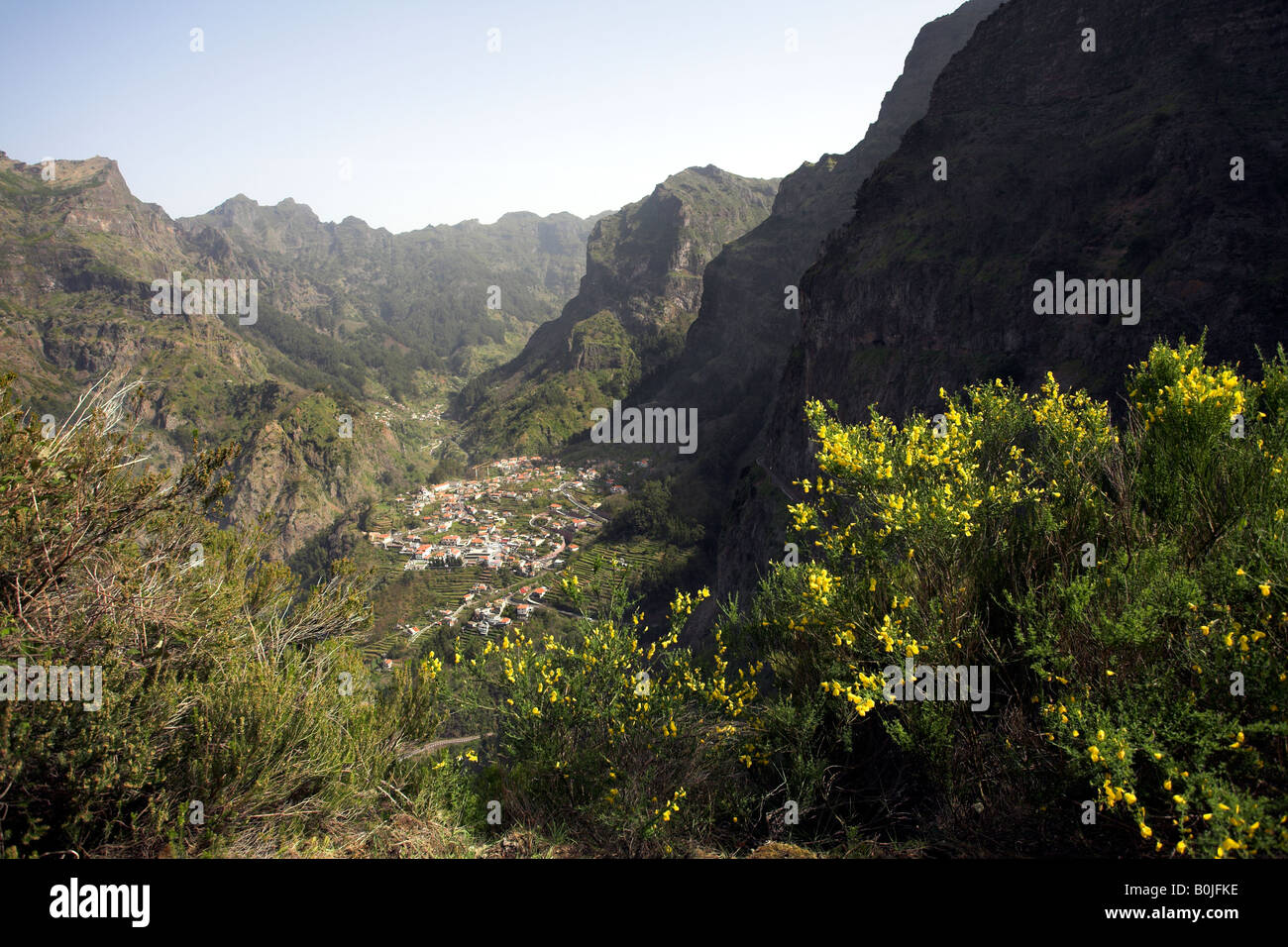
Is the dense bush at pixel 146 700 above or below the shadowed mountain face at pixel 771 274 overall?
below

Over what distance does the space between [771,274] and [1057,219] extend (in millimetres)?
79874

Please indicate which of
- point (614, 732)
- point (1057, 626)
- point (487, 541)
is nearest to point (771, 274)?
point (487, 541)

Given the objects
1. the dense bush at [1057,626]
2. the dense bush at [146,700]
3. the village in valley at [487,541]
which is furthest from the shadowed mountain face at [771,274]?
the dense bush at [146,700]

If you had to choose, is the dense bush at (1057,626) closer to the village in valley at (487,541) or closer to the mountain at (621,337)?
the village in valley at (487,541)

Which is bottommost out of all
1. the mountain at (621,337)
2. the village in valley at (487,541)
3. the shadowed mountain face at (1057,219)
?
the village in valley at (487,541)

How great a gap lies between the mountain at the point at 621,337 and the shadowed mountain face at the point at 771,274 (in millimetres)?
25963

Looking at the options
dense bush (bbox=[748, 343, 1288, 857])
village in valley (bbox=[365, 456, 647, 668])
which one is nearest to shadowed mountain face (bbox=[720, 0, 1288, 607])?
dense bush (bbox=[748, 343, 1288, 857])

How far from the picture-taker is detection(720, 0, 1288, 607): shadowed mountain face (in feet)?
94.2

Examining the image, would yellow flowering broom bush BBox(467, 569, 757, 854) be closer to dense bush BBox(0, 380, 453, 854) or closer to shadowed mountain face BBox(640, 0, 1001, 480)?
dense bush BBox(0, 380, 453, 854)

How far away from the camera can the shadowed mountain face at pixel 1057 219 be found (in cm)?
2870

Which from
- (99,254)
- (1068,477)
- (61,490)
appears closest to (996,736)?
(1068,477)

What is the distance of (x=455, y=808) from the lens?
305 inches

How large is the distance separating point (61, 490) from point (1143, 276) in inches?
1638

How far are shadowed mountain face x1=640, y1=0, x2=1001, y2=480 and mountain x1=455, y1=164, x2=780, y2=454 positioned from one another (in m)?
26.0
